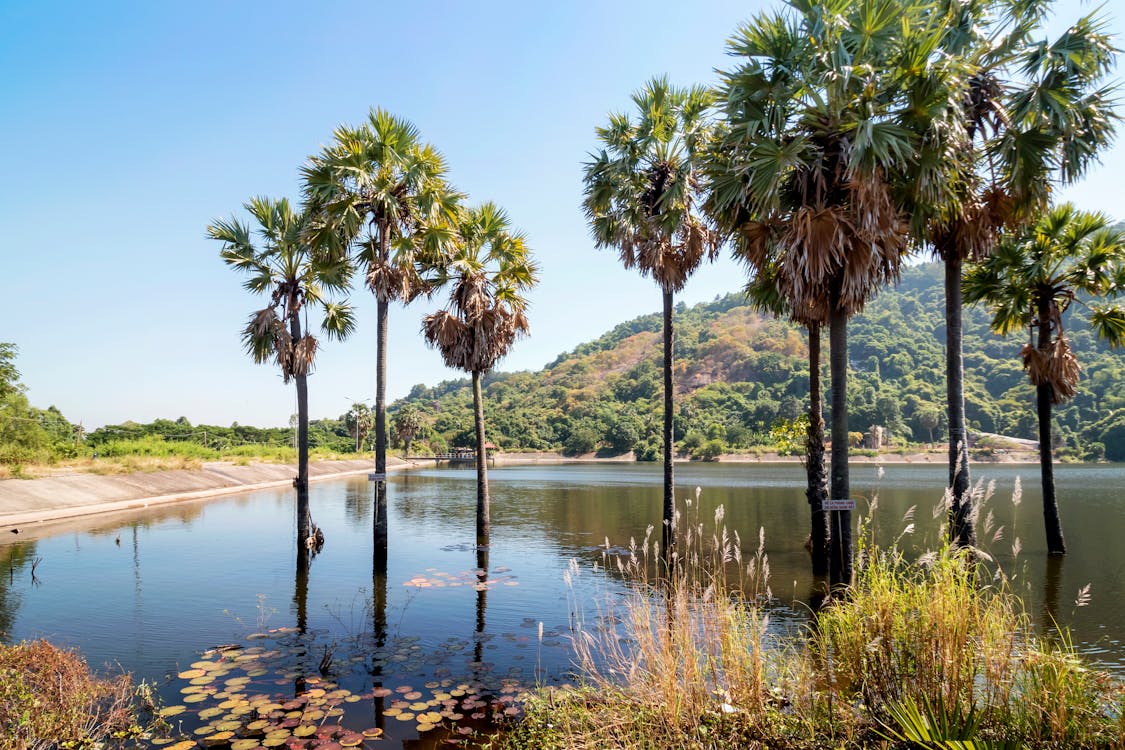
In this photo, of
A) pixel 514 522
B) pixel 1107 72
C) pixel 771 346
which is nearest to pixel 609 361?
pixel 771 346

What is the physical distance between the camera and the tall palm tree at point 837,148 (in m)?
8.66

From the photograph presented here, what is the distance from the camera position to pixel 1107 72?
1041cm

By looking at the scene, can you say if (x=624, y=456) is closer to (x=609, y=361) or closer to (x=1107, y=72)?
(x=609, y=361)

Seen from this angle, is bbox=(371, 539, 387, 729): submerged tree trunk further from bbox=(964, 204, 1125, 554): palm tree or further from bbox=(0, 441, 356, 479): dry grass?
bbox=(0, 441, 356, 479): dry grass

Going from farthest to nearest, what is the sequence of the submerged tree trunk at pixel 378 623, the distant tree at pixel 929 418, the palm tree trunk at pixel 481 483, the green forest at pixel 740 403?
the distant tree at pixel 929 418 < the green forest at pixel 740 403 < the palm tree trunk at pixel 481 483 < the submerged tree trunk at pixel 378 623

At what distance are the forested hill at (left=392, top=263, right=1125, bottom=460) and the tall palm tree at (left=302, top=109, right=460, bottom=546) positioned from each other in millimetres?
78653

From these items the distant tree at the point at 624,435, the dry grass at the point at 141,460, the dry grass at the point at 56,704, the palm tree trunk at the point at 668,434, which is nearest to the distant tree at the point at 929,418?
the distant tree at the point at 624,435

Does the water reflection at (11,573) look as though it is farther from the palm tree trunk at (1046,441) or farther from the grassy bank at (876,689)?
the palm tree trunk at (1046,441)

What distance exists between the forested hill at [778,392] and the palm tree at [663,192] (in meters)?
75.1

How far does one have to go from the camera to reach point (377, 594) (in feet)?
40.8

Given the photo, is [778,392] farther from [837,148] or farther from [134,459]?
[837,148]

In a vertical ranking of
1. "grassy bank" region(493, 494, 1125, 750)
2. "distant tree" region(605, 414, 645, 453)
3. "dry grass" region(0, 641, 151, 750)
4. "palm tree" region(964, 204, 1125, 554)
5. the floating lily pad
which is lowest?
"distant tree" region(605, 414, 645, 453)

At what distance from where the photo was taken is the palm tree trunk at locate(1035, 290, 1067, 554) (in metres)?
14.6

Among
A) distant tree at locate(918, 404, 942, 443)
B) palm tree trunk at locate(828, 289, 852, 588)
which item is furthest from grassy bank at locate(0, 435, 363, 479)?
distant tree at locate(918, 404, 942, 443)
